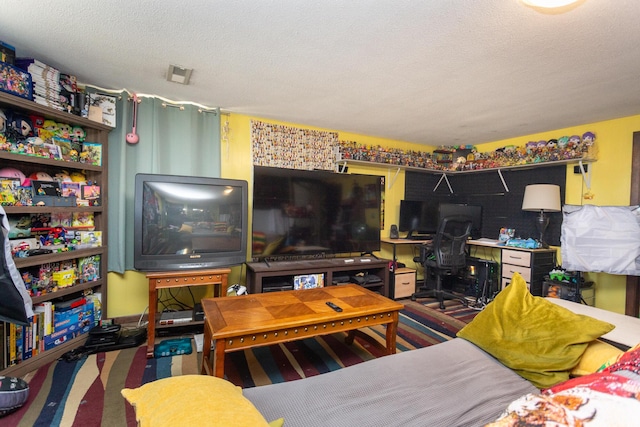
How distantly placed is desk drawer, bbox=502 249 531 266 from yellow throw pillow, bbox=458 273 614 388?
2.28 metres

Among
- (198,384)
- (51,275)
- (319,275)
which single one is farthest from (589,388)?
(51,275)

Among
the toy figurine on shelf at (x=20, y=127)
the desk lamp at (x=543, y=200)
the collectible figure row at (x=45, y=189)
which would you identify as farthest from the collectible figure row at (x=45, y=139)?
the desk lamp at (x=543, y=200)

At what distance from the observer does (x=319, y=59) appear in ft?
6.77

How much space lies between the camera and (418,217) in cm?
439

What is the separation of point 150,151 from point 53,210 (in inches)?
37.5

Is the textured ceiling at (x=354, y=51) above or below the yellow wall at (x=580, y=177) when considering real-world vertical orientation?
above

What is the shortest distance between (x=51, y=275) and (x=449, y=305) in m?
4.04

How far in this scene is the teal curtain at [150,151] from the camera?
2742 millimetres

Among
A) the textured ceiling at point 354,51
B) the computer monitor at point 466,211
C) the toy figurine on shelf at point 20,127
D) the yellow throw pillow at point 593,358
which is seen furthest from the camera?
the computer monitor at point 466,211

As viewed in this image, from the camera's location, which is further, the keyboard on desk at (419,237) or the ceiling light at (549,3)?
the keyboard on desk at (419,237)

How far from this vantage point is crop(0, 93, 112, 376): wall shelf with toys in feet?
6.61

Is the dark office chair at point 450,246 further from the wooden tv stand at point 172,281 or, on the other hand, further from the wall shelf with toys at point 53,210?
the wall shelf with toys at point 53,210

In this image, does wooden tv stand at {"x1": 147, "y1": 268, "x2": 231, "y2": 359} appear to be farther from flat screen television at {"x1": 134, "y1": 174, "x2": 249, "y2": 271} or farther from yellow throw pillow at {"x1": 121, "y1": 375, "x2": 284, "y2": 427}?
A: yellow throw pillow at {"x1": 121, "y1": 375, "x2": 284, "y2": 427}

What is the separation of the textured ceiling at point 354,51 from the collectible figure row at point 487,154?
40 centimetres
